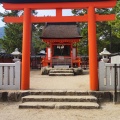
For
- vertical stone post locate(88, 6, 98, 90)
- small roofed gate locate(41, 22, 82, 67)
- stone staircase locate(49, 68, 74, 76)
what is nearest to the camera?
vertical stone post locate(88, 6, 98, 90)

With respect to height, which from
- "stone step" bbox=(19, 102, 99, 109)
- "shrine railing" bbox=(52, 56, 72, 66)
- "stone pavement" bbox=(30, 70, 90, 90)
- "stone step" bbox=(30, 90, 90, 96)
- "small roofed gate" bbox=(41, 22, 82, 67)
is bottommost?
"stone step" bbox=(19, 102, 99, 109)

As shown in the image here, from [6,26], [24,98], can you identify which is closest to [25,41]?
[24,98]

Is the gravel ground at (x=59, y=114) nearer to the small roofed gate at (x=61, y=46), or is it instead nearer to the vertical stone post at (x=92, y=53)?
the vertical stone post at (x=92, y=53)

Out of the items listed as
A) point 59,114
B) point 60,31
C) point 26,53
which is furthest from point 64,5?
point 60,31

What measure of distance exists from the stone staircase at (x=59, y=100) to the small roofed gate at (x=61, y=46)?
1260 centimetres

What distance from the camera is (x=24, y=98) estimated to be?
8.25 meters

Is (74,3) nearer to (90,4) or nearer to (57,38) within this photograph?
(90,4)

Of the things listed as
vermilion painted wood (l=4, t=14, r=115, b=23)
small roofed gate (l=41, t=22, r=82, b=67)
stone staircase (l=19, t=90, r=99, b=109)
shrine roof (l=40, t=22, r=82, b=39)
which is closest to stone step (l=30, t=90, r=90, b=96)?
stone staircase (l=19, t=90, r=99, b=109)

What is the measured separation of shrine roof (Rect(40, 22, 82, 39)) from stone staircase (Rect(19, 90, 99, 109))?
13354 mm

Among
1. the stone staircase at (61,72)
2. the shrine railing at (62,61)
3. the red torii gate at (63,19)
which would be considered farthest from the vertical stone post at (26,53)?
the shrine railing at (62,61)

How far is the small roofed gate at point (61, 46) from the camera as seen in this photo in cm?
2172

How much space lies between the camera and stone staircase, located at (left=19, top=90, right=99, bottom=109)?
298 inches

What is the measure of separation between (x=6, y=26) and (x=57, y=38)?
10.2m

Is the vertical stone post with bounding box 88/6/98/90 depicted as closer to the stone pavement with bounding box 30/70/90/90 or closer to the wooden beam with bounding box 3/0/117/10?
the wooden beam with bounding box 3/0/117/10
